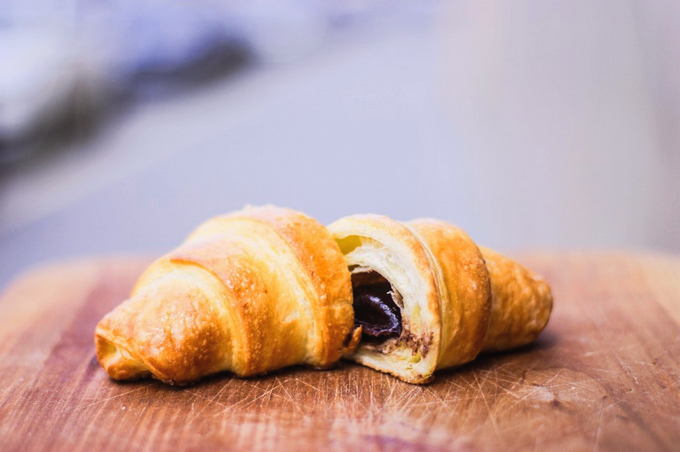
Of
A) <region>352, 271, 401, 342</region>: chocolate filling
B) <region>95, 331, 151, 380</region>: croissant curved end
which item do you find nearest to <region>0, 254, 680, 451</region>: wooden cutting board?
<region>95, 331, 151, 380</region>: croissant curved end

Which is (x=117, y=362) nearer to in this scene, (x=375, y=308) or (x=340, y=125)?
(x=375, y=308)

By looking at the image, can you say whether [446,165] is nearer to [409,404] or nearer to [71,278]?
[71,278]

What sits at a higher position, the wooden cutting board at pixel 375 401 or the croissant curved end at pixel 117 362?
the croissant curved end at pixel 117 362

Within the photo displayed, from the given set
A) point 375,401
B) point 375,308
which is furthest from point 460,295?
point 375,401

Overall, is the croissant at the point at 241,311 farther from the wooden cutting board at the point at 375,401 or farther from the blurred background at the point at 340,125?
the blurred background at the point at 340,125

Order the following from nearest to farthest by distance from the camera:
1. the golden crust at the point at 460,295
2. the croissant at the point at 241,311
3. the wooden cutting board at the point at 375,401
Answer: the wooden cutting board at the point at 375,401 → the croissant at the point at 241,311 → the golden crust at the point at 460,295

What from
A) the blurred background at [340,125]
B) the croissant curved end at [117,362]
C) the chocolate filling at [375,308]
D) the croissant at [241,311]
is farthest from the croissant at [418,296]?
the blurred background at [340,125]

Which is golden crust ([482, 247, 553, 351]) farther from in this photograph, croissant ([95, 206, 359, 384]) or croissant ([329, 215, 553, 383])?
croissant ([95, 206, 359, 384])
